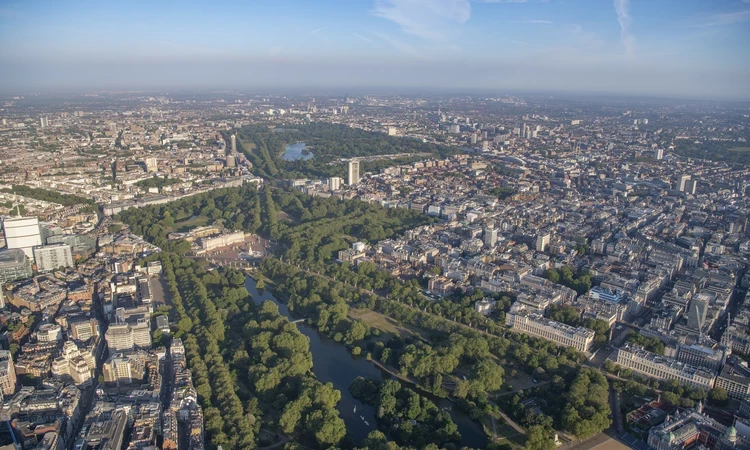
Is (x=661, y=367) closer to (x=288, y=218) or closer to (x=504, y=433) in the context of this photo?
(x=504, y=433)

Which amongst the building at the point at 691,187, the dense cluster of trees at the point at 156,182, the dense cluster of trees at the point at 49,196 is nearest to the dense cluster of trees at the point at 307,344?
the dense cluster of trees at the point at 49,196

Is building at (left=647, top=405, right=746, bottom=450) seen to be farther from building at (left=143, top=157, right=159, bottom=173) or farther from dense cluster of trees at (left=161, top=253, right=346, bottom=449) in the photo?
building at (left=143, top=157, right=159, bottom=173)

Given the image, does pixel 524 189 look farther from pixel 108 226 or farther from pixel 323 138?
pixel 323 138

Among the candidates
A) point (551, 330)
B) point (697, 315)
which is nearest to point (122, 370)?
point (551, 330)

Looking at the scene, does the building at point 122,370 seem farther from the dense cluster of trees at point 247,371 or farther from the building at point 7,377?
the building at point 7,377

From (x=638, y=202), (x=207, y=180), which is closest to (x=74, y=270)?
(x=207, y=180)

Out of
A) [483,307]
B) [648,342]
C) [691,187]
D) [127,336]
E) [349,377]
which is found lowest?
[349,377]
